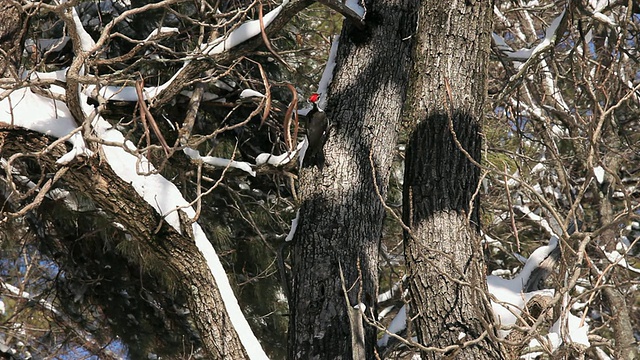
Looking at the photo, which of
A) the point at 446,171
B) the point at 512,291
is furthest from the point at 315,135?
the point at 512,291

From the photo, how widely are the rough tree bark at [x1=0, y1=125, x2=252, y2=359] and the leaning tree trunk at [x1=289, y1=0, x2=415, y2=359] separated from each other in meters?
0.31

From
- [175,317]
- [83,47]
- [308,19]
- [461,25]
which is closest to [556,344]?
[461,25]

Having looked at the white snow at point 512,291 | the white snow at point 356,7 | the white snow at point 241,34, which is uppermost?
the white snow at point 241,34

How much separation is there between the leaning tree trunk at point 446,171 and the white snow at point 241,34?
2.35ft

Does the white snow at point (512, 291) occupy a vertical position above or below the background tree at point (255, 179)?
below

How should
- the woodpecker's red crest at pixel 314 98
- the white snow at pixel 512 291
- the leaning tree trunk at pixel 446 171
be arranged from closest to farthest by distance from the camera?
the leaning tree trunk at pixel 446 171
the white snow at pixel 512 291
the woodpecker's red crest at pixel 314 98

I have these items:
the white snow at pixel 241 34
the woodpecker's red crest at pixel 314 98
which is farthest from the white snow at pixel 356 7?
the woodpecker's red crest at pixel 314 98

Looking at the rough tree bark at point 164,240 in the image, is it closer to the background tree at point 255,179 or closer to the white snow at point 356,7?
the background tree at point 255,179

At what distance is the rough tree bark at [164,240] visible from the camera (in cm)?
274

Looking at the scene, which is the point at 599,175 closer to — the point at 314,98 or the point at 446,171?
the point at 446,171

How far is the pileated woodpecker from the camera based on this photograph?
9.66ft

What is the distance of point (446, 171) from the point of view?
2.83m

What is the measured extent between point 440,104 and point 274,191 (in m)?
2.36

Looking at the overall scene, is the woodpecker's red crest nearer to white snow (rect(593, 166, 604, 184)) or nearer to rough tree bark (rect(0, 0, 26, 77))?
rough tree bark (rect(0, 0, 26, 77))
